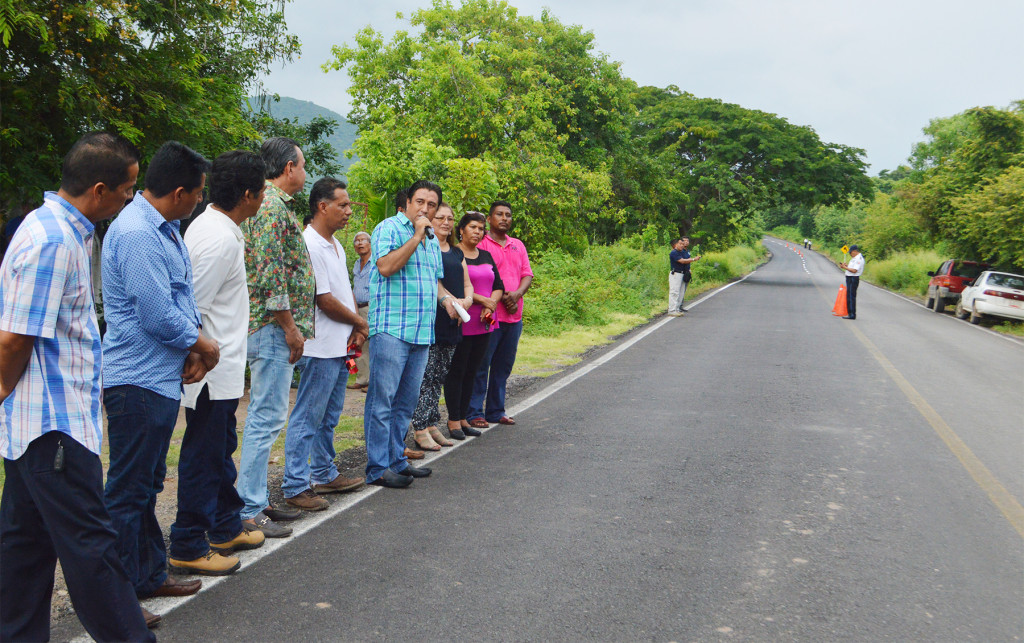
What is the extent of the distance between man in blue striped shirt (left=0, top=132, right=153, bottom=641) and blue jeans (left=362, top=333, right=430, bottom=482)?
2.63 m

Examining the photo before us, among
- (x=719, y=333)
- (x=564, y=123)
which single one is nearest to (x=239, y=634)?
(x=719, y=333)

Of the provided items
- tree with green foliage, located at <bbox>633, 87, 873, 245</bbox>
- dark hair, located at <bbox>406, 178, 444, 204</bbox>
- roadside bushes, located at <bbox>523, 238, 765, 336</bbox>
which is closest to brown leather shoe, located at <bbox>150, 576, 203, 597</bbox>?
dark hair, located at <bbox>406, 178, 444, 204</bbox>

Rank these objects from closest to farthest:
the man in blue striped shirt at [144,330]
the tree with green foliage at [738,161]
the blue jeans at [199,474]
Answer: the man in blue striped shirt at [144,330]
the blue jeans at [199,474]
the tree with green foliage at [738,161]

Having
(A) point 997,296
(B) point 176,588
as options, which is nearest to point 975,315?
(A) point 997,296

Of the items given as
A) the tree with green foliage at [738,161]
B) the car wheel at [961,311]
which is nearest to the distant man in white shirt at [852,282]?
the car wheel at [961,311]

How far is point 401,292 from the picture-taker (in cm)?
540

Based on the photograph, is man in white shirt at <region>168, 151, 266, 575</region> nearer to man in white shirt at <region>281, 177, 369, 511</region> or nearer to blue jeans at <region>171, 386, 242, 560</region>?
Answer: blue jeans at <region>171, 386, 242, 560</region>

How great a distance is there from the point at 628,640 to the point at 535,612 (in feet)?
1.46

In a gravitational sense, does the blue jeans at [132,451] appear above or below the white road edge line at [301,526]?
above

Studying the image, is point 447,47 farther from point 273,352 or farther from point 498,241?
point 273,352

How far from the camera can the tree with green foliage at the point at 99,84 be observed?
7863mm

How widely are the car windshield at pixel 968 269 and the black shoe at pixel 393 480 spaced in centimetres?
2451

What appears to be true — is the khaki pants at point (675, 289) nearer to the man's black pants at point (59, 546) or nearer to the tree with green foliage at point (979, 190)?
the tree with green foliage at point (979, 190)

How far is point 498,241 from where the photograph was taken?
24.0ft
